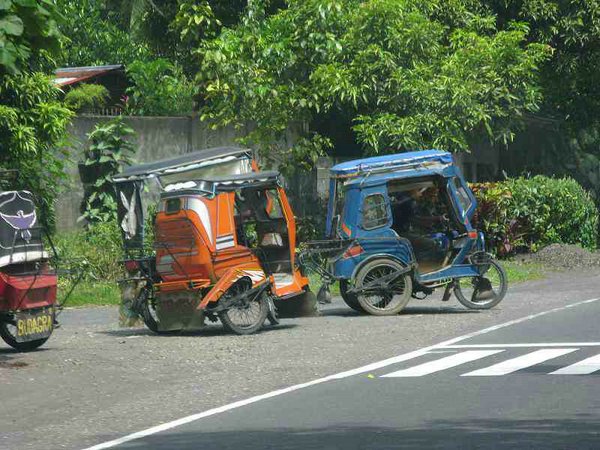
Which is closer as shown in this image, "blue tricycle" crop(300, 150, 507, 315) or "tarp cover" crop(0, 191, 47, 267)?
"tarp cover" crop(0, 191, 47, 267)

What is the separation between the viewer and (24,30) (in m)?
13.2

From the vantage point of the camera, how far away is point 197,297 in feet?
57.8

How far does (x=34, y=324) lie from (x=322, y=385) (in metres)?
4.38

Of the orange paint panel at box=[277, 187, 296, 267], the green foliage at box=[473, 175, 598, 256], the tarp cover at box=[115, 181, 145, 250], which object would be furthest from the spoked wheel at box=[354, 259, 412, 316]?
the green foliage at box=[473, 175, 598, 256]

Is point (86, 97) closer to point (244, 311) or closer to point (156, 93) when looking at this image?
point (156, 93)

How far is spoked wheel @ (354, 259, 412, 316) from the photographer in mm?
19656

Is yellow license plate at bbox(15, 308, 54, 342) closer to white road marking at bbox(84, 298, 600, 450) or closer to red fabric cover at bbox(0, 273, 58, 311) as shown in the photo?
red fabric cover at bbox(0, 273, 58, 311)

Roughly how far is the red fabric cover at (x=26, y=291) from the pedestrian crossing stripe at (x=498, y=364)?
453 cm

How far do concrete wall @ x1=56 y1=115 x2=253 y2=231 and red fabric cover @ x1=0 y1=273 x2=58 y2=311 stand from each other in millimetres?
10269

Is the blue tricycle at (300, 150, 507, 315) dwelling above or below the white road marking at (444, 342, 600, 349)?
above

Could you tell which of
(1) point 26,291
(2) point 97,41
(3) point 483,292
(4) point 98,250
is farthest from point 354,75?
(2) point 97,41

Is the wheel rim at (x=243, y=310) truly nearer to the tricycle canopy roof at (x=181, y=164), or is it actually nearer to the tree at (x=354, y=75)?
the tricycle canopy roof at (x=181, y=164)

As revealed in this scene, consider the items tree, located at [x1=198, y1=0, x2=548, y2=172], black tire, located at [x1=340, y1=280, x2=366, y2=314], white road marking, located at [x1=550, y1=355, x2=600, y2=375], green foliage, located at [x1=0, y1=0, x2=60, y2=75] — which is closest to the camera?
green foliage, located at [x1=0, y1=0, x2=60, y2=75]

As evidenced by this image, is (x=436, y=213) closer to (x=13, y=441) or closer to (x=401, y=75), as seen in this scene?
(x=401, y=75)
